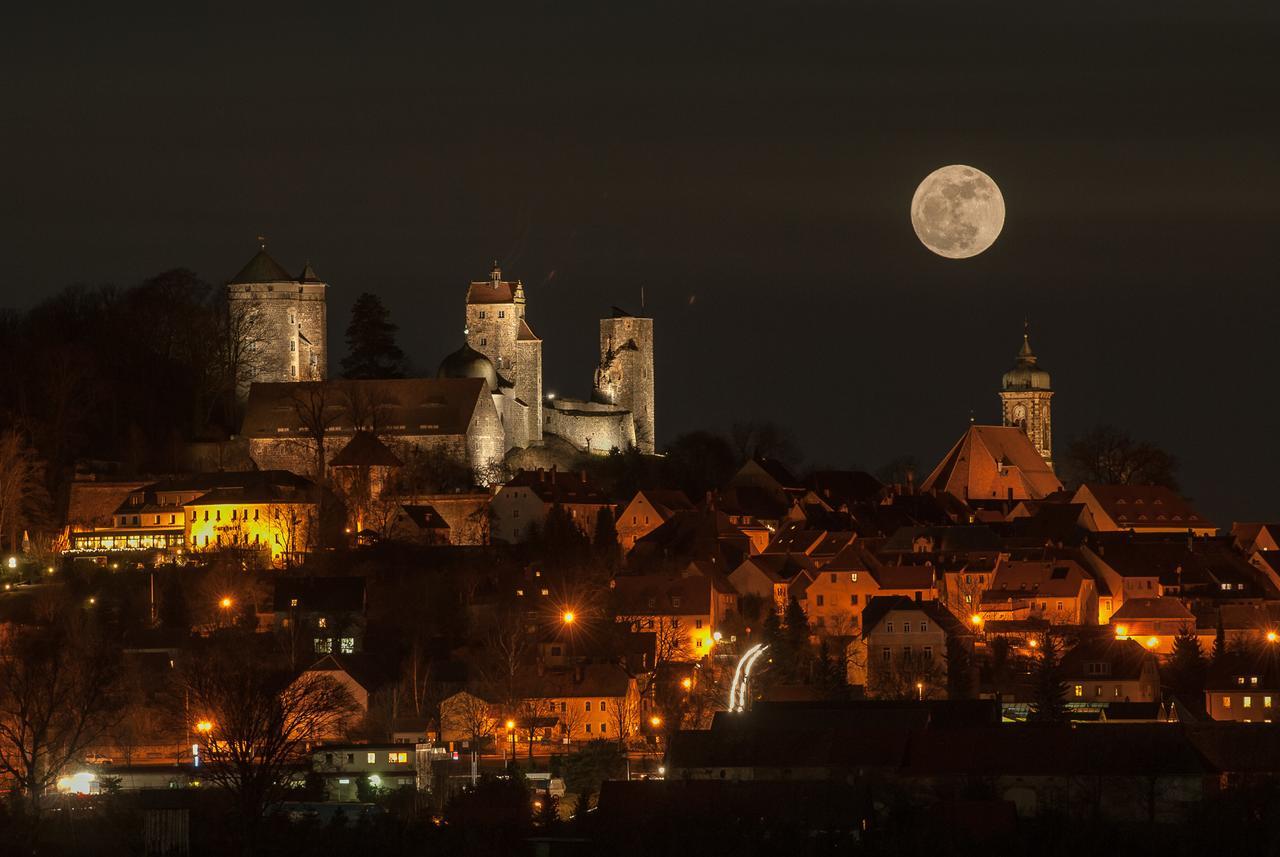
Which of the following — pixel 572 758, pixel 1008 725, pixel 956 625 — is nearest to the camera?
pixel 1008 725

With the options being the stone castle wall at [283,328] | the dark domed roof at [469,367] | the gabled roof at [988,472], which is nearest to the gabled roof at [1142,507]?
the gabled roof at [988,472]

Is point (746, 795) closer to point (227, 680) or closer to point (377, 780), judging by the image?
point (377, 780)

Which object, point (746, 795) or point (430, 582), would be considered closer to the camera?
point (746, 795)

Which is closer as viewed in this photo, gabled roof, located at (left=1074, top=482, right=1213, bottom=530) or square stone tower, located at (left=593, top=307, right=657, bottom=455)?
gabled roof, located at (left=1074, top=482, right=1213, bottom=530)

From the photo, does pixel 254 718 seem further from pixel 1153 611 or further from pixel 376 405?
pixel 376 405

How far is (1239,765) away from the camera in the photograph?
182 ft

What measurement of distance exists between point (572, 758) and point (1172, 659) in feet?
69.7

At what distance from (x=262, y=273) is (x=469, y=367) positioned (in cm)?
990

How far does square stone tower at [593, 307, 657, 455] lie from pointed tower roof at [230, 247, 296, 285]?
1200 cm

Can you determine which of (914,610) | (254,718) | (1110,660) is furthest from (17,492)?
(1110,660)

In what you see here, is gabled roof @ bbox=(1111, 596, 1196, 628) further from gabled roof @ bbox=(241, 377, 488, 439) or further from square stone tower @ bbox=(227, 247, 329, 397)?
square stone tower @ bbox=(227, 247, 329, 397)

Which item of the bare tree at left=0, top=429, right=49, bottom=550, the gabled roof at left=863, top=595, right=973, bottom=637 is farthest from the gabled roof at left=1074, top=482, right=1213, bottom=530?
the bare tree at left=0, top=429, right=49, bottom=550

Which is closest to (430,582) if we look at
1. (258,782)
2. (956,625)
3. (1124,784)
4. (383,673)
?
(383,673)

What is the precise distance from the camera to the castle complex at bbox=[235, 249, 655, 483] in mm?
97125
